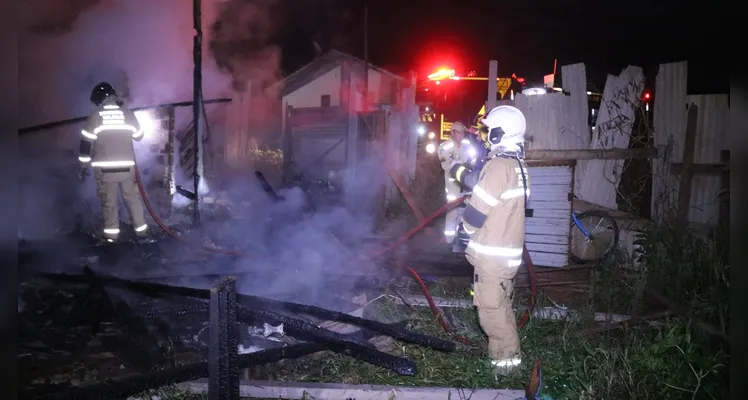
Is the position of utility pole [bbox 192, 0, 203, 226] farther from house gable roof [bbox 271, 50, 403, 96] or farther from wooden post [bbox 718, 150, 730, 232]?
house gable roof [bbox 271, 50, 403, 96]

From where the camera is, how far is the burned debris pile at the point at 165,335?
10.1 feet

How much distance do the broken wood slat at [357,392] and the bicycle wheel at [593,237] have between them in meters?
3.90

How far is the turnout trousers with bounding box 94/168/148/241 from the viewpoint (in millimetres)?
6840

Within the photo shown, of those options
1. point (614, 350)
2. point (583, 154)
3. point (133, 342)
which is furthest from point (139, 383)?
point (583, 154)

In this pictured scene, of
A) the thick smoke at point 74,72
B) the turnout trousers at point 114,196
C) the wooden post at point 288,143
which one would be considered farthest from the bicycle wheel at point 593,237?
the wooden post at point 288,143

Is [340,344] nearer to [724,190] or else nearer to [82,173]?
[724,190]

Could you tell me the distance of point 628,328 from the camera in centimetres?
421

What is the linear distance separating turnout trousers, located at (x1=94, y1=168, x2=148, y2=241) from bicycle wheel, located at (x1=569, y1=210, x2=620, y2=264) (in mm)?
6548

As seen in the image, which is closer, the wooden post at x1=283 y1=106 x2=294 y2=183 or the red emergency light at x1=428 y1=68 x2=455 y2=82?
the wooden post at x1=283 y1=106 x2=294 y2=183

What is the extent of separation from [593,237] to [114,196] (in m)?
7.13

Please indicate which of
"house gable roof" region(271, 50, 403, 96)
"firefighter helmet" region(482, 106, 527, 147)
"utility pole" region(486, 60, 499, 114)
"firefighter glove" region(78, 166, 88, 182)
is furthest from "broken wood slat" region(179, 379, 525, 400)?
"house gable roof" region(271, 50, 403, 96)

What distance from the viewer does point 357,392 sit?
3375 millimetres

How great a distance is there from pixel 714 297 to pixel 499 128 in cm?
246

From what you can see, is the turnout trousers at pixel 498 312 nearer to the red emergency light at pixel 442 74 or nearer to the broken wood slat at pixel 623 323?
the broken wood slat at pixel 623 323
